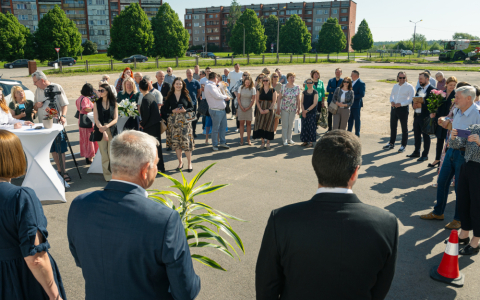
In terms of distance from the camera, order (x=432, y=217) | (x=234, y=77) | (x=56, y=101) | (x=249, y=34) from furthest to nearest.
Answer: (x=249, y=34), (x=234, y=77), (x=56, y=101), (x=432, y=217)

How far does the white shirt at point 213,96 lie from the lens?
9.15 m

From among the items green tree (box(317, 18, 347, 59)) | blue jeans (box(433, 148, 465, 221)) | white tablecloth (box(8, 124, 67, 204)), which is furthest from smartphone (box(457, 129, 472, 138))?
green tree (box(317, 18, 347, 59))

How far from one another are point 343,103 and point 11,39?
44.9 m

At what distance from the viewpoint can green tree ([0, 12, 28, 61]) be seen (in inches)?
1603

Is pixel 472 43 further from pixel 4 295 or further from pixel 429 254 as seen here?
pixel 4 295

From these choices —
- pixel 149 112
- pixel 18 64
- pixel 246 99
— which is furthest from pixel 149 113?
pixel 18 64

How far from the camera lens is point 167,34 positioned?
1996 inches

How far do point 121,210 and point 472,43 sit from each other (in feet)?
222

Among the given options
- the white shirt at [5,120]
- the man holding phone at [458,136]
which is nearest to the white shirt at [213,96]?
the white shirt at [5,120]

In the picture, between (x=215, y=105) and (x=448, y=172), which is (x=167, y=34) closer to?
(x=215, y=105)

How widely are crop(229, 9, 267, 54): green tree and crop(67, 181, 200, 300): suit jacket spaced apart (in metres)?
66.6

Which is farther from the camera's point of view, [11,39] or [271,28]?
[271,28]

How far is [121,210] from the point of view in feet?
6.18

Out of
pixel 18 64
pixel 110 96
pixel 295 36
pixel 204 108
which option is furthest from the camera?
pixel 295 36
